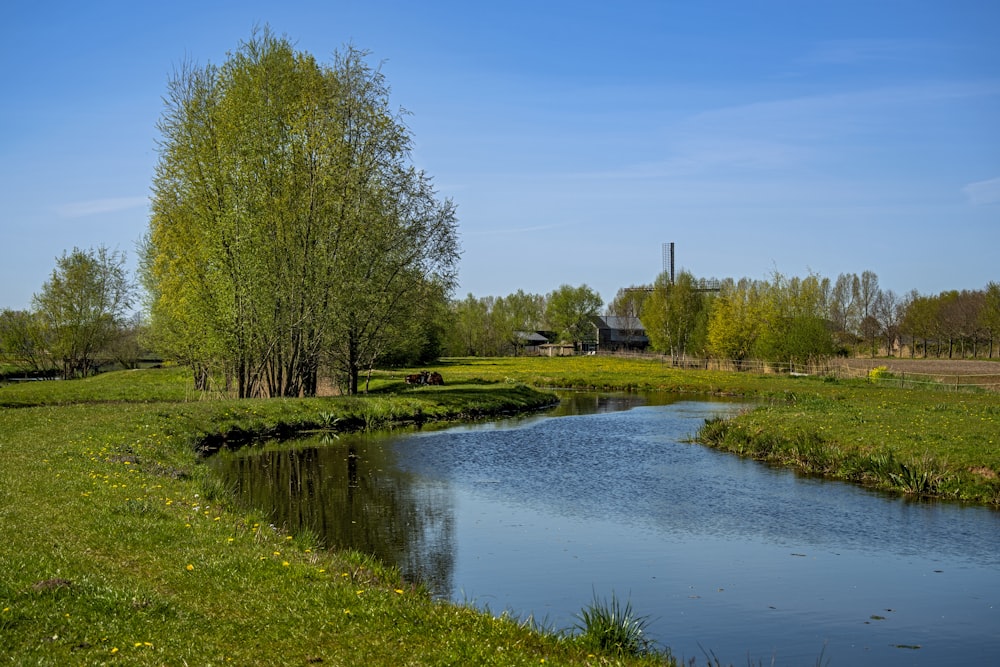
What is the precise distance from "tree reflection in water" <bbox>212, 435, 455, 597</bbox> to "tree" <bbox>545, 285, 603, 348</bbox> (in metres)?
125

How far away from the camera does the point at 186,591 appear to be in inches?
406

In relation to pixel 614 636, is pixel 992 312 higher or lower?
higher

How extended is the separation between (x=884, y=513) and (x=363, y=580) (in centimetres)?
1407

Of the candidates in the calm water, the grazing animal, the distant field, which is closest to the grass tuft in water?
the calm water

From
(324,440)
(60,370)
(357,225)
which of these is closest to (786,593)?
(324,440)

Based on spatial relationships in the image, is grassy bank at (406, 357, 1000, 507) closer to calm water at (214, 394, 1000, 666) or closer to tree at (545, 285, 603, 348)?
calm water at (214, 394, 1000, 666)

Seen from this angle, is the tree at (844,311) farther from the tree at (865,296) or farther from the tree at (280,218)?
the tree at (280,218)

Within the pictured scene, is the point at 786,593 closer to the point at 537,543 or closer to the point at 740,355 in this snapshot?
the point at 537,543

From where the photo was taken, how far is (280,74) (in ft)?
133

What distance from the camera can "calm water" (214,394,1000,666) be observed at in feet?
40.1

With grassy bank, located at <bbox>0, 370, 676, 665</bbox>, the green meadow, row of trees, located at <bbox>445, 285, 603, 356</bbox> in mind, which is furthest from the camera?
row of trees, located at <bbox>445, 285, 603, 356</bbox>

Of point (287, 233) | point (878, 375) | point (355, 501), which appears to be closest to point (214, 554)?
point (355, 501)

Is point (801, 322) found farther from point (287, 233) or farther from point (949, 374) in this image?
point (287, 233)

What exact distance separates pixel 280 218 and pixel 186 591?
31657 millimetres
